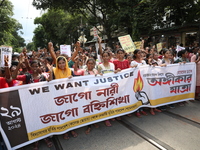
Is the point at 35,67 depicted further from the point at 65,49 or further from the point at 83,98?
the point at 65,49

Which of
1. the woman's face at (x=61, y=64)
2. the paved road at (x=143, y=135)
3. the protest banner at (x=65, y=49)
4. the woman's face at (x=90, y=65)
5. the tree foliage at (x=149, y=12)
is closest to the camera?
the paved road at (x=143, y=135)

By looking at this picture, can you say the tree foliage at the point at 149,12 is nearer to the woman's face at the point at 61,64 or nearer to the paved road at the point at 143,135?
the paved road at the point at 143,135

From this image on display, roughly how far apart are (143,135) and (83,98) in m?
1.38

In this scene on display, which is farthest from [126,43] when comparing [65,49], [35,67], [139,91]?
[35,67]

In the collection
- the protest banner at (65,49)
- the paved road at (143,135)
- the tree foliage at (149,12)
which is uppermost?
the tree foliage at (149,12)

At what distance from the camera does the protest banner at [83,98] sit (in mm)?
2592

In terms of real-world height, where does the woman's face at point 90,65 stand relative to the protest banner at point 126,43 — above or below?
below

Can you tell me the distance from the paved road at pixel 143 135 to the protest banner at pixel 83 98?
0.27 meters

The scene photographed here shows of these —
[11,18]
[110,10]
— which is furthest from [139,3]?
[11,18]

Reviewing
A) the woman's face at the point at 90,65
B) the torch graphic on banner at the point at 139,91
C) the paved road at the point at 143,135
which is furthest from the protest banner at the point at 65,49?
the paved road at the point at 143,135

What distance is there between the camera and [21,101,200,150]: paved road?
2.71m

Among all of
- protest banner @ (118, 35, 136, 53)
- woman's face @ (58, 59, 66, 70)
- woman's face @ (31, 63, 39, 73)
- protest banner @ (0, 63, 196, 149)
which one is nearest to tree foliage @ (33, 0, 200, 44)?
protest banner @ (118, 35, 136, 53)

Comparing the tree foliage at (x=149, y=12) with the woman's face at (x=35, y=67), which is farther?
the tree foliage at (x=149, y=12)

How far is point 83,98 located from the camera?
3.12 metres
